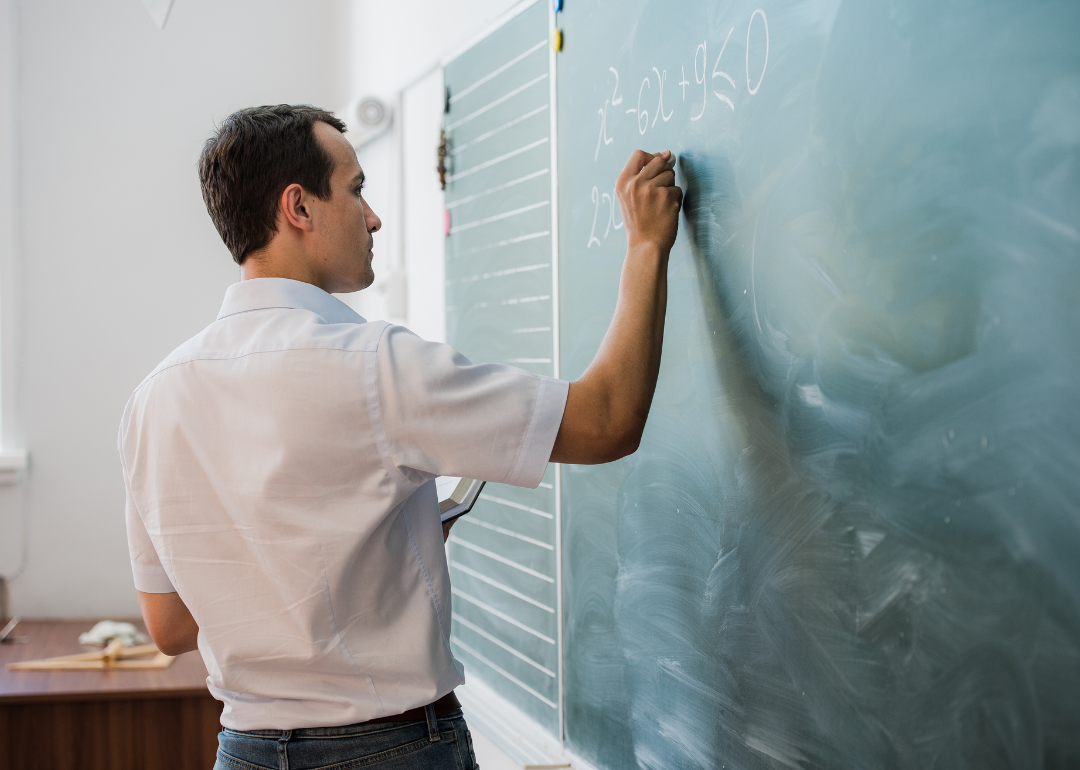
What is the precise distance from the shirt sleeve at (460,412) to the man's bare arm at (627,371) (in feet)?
0.08

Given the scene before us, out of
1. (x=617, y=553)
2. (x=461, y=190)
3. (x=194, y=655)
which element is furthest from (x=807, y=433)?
(x=194, y=655)

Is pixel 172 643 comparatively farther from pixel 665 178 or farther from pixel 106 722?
pixel 106 722

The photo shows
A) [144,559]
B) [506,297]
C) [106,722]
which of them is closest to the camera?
[144,559]

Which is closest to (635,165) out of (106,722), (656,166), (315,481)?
(656,166)

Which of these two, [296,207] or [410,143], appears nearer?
[296,207]

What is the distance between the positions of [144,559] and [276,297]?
0.41 metres

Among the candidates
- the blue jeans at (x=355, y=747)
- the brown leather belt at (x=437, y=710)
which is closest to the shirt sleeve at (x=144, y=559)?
the blue jeans at (x=355, y=747)

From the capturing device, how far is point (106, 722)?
2043 mm

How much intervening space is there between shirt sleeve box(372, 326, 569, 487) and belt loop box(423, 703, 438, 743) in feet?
0.98

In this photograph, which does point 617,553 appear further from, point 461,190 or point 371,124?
point 371,124

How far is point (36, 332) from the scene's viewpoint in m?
2.70

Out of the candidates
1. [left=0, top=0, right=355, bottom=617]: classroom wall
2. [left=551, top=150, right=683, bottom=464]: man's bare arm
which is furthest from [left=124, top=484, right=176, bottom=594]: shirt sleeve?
[left=0, top=0, right=355, bottom=617]: classroom wall

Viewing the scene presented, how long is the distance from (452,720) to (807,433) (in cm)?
53

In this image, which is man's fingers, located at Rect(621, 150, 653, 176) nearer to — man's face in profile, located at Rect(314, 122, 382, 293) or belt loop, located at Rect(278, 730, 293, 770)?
man's face in profile, located at Rect(314, 122, 382, 293)
